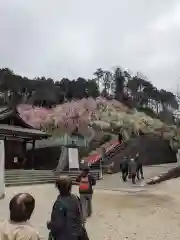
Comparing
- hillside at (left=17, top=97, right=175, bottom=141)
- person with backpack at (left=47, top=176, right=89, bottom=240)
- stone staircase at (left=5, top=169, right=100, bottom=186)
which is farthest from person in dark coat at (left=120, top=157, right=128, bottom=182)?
person with backpack at (left=47, top=176, right=89, bottom=240)

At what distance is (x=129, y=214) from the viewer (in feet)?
39.1

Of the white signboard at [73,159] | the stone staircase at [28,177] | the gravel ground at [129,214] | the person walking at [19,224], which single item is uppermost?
the white signboard at [73,159]

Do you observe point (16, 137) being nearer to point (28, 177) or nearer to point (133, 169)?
point (28, 177)

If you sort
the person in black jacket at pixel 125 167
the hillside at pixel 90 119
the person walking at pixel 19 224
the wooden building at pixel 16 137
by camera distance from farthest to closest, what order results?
the hillside at pixel 90 119 < the wooden building at pixel 16 137 < the person in black jacket at pixel 125 167 < the person walking at pixel 19 224

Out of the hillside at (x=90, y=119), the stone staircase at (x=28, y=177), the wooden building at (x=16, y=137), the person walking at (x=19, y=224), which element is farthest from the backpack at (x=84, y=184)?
the hillside at (x=90, y=119)

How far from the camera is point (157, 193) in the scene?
1711 cm

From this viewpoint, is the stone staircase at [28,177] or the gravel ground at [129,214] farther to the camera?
the stone staircase at [28,177]

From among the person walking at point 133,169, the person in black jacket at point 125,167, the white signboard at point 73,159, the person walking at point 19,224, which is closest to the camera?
the person walking at point 19,224

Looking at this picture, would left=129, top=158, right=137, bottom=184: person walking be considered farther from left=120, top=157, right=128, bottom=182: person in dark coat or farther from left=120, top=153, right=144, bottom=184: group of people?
left=120, top=157, right=128, bottom=182: person in dark coat

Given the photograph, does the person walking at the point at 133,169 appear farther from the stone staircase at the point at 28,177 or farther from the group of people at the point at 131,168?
the stone staircase at the point at 28,177

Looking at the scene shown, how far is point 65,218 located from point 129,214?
810cm

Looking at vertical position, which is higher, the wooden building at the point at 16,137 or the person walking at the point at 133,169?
the wooden building at the point at 16,137

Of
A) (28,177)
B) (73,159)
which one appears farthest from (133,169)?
(28,177)

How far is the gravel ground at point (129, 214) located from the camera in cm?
926
